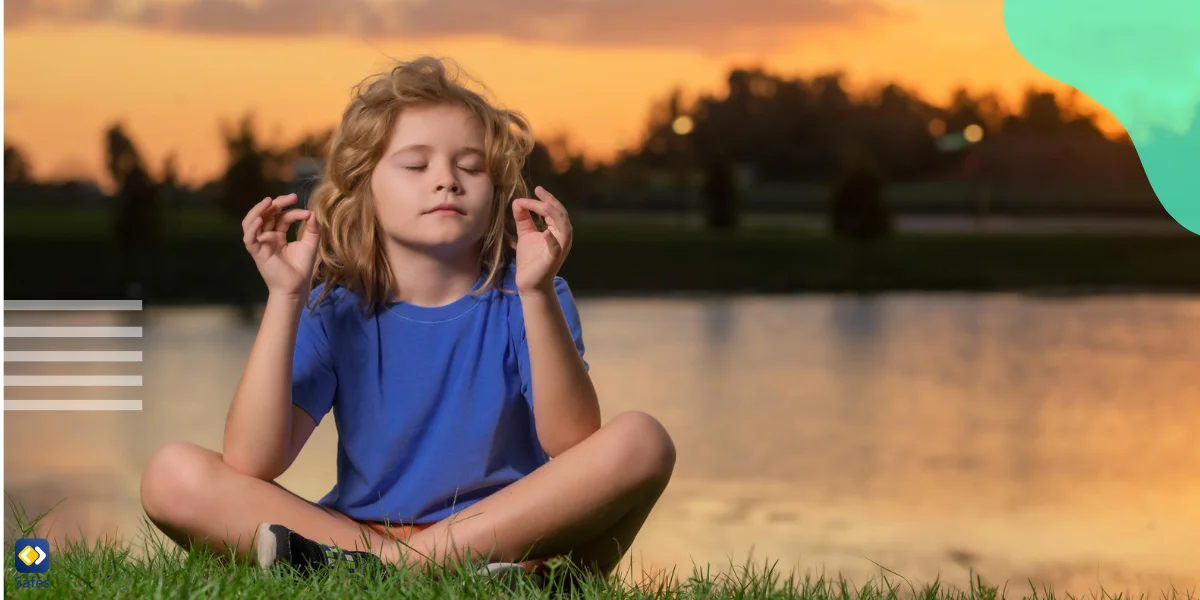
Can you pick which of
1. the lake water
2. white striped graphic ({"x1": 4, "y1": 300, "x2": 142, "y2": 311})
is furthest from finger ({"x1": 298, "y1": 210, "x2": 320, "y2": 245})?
white striped graphic ({"x1": 4, "y1": 300, "x2": 142, "y2": 311})

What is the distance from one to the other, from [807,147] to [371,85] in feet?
60.7

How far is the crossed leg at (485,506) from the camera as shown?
2014 mm

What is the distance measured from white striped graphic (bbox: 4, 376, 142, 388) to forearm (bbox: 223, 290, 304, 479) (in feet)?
12.4

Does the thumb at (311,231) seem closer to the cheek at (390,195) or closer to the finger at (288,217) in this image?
the finger at (288,217)

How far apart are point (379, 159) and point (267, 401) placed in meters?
0.44

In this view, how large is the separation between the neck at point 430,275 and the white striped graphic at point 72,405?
3.26m

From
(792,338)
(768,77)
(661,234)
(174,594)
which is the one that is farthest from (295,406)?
(768,77)

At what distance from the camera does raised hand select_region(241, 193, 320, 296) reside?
199cm

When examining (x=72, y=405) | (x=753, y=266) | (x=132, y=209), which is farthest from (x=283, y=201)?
(x=753, y=266)

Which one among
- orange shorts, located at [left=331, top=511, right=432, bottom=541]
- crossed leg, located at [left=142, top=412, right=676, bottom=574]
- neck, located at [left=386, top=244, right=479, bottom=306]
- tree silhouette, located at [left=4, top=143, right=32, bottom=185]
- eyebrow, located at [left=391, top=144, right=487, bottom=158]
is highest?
tree silhouette, located at [left=4, top=143, right=32, bottom=185]

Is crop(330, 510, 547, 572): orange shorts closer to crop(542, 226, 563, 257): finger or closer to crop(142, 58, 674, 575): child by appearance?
crop(142, 58, 674, 575): child

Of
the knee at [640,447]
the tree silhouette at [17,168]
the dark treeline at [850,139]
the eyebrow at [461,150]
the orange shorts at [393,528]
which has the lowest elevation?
the orange shorts at [393,528]

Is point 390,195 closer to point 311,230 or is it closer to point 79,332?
point 311,230

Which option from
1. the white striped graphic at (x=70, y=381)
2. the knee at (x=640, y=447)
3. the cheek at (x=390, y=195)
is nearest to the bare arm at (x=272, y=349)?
the cheek at (x=390, y=195)
